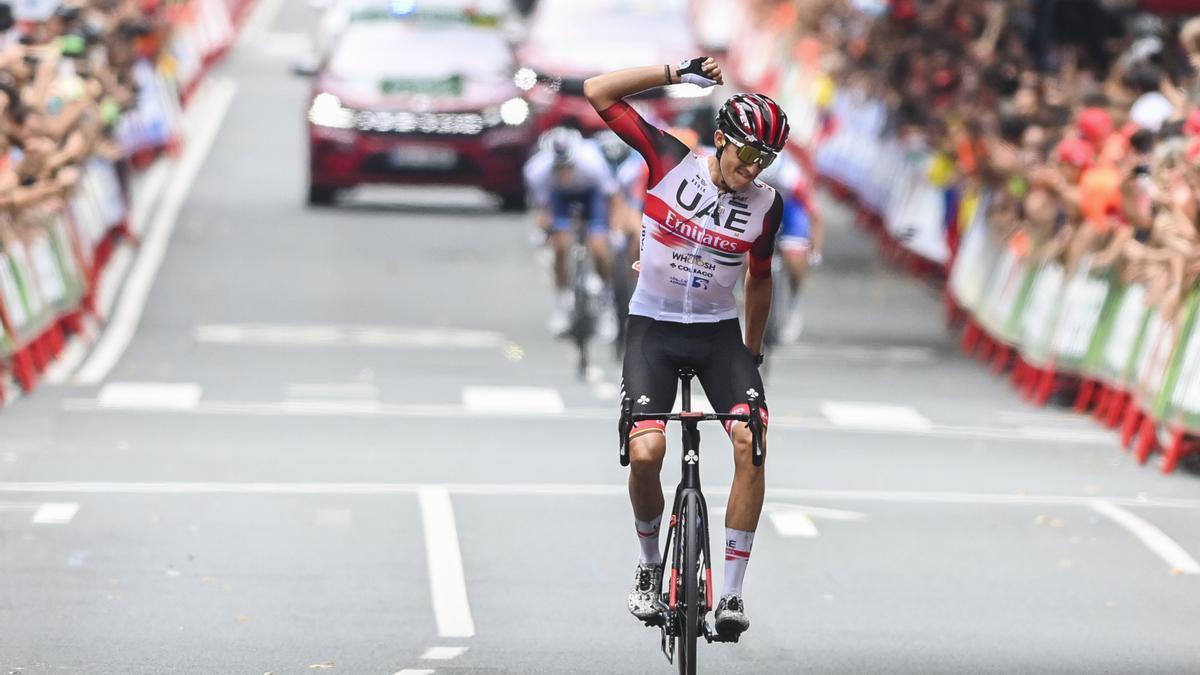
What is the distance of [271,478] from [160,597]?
11.2ft

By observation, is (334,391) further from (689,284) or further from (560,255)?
(689,284)

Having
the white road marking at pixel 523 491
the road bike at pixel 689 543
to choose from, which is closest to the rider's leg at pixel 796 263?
the white road marking at pixel 523 491

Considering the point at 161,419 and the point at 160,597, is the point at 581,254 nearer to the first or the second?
the point at 161,419

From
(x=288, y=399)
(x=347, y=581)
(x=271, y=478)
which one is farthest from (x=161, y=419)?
(x=347, y=581)

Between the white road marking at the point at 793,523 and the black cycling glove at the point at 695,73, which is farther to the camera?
the white road marking at the point at 793,523

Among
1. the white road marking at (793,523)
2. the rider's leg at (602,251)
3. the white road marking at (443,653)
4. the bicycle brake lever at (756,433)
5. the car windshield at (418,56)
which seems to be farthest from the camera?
the car windshield at (418,56)

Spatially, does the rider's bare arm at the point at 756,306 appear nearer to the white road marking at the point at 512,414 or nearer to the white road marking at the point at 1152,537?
the white road marking at the point at 1152,537

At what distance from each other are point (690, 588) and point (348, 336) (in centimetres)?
1322

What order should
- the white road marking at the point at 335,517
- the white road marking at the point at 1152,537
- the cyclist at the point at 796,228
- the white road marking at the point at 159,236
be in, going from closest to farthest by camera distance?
1. the white road marking at the point at 1152,537
2. the white road marking at the point at 335,517
3. the white road marking at the point at 159,236
4. the cyclist at the point at 796,228

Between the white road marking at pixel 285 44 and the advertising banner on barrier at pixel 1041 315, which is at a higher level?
the advertising banner on barrier at pixel 1041 315

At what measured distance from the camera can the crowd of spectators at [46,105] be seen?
18.9m

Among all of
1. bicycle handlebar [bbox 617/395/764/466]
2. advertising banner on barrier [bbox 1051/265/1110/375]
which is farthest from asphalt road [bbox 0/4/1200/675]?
bicycle handlebar [bbox 617/395/764/466]

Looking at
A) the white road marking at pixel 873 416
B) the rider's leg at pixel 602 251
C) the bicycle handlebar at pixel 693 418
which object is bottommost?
the white road marking at pixel 873 416

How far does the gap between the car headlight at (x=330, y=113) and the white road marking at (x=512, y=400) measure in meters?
10.9
